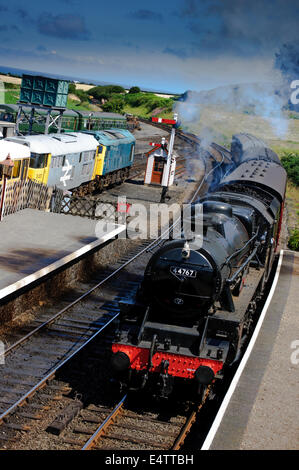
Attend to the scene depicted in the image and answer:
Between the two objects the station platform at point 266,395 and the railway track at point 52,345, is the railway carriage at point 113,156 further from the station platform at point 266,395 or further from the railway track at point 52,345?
the station platform at point 266,395

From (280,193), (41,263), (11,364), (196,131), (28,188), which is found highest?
(196,131)

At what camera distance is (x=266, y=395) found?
1150cm

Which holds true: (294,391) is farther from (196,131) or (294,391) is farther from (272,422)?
(196,131)

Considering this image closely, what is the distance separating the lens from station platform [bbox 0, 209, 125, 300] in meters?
14.9

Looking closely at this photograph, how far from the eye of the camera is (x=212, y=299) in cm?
1102

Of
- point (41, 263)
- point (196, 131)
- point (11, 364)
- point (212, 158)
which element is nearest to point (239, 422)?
point (11, 364)

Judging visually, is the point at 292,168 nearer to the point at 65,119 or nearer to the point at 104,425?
the point at 65,119

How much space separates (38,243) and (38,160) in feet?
25.2

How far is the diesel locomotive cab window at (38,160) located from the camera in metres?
24.9

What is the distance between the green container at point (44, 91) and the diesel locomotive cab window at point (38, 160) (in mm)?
12716

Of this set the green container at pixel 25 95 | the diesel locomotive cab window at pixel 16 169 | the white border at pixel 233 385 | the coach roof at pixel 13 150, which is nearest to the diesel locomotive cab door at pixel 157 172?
the green container at pixel 25 95

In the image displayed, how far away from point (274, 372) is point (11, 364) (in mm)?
5910

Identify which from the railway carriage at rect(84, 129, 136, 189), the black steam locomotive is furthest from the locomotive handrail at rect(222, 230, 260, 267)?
the railway carriage at rect(84, 129, 136, 189)

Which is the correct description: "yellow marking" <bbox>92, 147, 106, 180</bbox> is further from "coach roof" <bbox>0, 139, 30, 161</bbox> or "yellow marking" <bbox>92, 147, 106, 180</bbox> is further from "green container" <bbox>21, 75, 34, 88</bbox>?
"coach roof" <bbox>0, 139, 30, 161</bbox>
